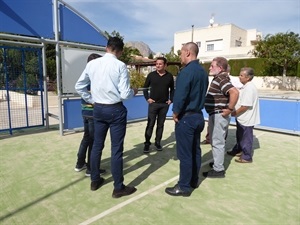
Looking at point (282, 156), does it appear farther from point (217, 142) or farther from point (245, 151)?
point (217, 142)

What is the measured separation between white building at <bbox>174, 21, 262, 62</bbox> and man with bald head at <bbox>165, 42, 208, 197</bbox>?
36.2 meters

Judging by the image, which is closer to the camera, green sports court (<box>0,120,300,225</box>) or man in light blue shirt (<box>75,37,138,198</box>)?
green sports court (<box>0,120,300,225</box>)

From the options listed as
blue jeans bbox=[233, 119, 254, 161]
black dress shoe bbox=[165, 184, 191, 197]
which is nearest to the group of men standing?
black dress shoe bbox=[165, 184, 191, 197]

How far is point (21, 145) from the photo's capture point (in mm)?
5266

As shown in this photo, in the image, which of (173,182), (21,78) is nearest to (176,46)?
(21,78)

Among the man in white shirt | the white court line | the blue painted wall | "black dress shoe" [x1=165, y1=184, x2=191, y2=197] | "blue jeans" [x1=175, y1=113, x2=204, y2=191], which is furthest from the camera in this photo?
the blue painted wall

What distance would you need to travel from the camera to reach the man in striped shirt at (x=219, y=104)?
3.53 meters

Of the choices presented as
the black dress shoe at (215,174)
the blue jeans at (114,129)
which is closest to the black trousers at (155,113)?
the black dress shoe at (215,174)

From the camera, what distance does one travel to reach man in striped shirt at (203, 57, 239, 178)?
3.53 metres

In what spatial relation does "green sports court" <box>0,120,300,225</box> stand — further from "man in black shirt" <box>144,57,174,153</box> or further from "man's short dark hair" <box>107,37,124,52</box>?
"man's short dark hair" <box>107,37,124,52</box>

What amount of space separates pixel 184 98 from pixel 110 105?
89 centimetres

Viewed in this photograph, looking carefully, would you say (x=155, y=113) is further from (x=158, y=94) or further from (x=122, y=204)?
(x=122, y=204)

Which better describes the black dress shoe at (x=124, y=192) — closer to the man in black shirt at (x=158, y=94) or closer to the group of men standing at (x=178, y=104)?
the group of men standing at (x=178, y=104)

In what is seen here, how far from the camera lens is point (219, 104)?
3.60 m
